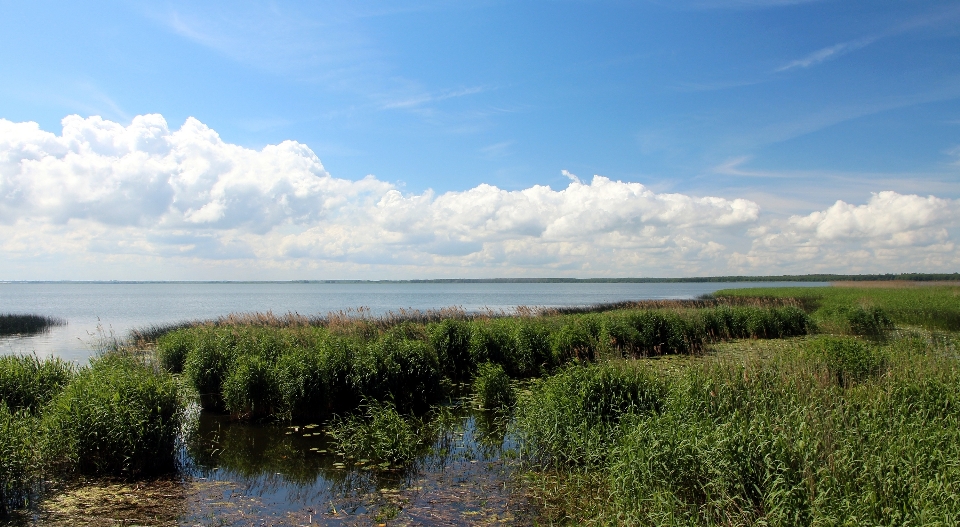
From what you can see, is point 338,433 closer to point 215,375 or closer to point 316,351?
point 316,351

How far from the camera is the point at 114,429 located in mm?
8492

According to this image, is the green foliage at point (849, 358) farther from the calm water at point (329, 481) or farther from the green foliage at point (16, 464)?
the green foliage at point (16, 464)

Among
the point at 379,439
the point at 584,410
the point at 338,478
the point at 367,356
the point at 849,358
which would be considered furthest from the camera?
the point at 367,356

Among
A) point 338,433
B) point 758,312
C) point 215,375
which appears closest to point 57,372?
point 215,375

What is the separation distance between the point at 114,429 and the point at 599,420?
748cm

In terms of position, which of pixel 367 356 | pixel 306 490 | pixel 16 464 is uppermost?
pixel 367 356

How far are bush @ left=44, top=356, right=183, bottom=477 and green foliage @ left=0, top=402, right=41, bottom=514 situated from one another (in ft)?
1.13

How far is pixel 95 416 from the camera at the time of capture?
8547 millimetres

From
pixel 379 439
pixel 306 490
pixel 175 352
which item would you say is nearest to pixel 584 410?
pixel 379 439

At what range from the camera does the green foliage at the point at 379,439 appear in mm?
9508

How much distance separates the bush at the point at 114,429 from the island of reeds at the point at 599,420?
1.0 inches

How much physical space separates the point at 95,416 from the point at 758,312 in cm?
2673

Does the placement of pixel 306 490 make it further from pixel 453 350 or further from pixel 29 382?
pixel 453 350

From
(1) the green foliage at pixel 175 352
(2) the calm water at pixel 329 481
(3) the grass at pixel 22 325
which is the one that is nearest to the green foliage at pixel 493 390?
(2) the calm water at pixel 329 481
